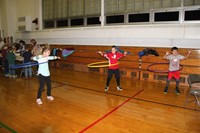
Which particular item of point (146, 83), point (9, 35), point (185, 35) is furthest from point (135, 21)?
point (9, 35)

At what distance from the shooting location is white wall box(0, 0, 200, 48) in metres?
6.36

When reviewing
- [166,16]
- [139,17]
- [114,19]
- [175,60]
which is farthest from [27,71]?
[166,16]

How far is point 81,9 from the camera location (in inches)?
372

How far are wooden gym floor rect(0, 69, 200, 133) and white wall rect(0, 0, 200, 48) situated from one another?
1.83m

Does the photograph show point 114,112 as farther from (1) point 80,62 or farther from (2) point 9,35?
(2) point 9,35

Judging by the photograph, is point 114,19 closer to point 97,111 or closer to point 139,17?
point 139,17

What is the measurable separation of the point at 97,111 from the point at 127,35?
4.59 metres

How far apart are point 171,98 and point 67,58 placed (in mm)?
6342

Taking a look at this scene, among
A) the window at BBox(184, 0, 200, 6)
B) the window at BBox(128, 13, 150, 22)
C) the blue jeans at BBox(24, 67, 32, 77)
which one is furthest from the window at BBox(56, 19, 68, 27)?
the window at BBox(184, 0, 200, 6)

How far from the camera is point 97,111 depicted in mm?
3980

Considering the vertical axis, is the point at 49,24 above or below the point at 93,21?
above

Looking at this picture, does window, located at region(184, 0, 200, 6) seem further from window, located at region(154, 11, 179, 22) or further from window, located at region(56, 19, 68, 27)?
window, located at region(56, 19, 68, 27)

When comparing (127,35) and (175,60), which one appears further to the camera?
(127,35)

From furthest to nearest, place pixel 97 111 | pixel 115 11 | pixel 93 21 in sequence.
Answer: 1. pixel 93 21
2. pixel 115 11
3. pixel 97 111
